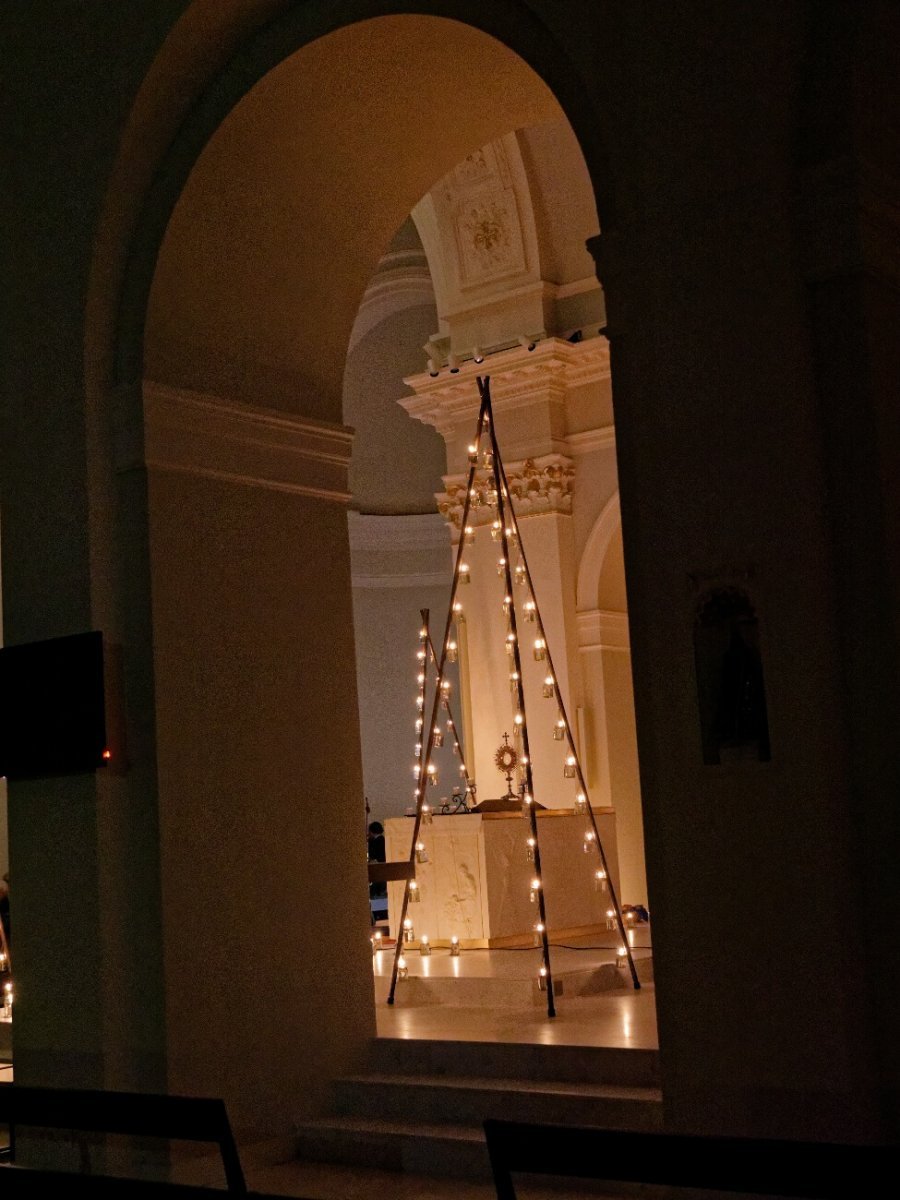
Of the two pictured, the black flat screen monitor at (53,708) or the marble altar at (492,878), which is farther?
the marble altar at (492,878)

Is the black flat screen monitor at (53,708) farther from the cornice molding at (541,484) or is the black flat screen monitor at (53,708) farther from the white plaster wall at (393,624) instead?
the white plaster wall at (393,624)

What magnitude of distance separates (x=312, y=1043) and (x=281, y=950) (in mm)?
487

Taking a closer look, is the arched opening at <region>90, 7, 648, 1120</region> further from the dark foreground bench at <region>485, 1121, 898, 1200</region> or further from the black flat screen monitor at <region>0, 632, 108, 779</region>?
the dark foreground bench at <region>485, 1121, 898, 1200</region>

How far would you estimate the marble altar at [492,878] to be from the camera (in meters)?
10.9

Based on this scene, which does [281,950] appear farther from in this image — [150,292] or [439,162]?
[439,162]

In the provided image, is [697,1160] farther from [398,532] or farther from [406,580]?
[406,580]

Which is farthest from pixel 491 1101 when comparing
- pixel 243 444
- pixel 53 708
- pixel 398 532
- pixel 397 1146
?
pixel 398 532

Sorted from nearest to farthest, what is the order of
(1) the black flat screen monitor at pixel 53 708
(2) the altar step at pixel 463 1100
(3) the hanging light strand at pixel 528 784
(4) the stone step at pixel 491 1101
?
(4) the stone step at pixel 491 1101
(2) the altar step at pixel 463 1100
(1) the black flat screen monitor at pixel 53 708
(3) the hanging light strand at pixel 528 784

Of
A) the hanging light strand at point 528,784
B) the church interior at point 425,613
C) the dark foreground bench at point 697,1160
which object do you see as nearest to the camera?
the dark foreground bench at point 697,1160

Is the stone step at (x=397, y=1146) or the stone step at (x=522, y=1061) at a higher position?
the stone step at (x=522, y=1061)

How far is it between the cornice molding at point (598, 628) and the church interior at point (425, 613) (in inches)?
160

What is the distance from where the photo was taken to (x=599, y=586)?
15.9 metres

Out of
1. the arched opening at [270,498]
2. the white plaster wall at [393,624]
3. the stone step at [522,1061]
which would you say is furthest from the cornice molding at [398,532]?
the stone step at [522,1061]

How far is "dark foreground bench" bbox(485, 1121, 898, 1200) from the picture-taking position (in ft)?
10.1
